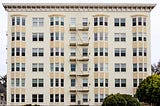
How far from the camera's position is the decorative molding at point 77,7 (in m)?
76.4

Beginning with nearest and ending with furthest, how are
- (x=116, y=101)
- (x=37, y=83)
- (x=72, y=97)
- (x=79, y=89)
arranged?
(x=116, y=101), (x=79, y=89), (x=72, y=97), (x=37, y=83)

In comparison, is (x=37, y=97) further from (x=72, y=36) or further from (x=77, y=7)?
(x=77, y=7)

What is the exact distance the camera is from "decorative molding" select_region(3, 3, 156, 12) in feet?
251

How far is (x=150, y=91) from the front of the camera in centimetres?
6844

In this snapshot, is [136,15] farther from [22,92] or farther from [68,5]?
[22,92]

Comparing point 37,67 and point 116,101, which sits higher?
point 37,67

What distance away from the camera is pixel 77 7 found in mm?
76938

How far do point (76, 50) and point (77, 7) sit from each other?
745cm

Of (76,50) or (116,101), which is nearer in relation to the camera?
(116,101)

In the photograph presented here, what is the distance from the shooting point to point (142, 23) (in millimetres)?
76312

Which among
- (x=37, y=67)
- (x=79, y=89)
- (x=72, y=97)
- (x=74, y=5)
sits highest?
(x=74, y=5)

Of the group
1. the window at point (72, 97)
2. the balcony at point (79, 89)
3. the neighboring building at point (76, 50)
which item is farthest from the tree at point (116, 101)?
the window at point (72, 97)

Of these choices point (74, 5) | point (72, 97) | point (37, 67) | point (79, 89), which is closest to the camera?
point (79, 89)

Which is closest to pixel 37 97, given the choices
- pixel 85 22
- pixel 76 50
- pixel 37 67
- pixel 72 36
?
pixel 37 67
